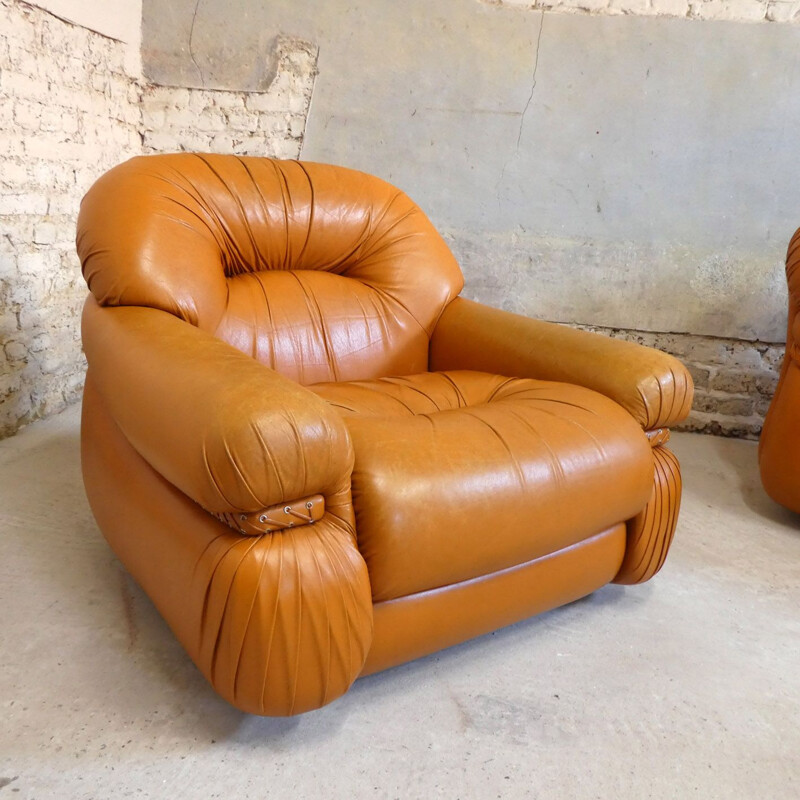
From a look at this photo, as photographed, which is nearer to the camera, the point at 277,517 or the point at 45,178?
the point at 277,517

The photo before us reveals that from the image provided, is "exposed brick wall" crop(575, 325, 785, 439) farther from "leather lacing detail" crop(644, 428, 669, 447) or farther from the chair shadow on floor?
"leather lacing detail" crop(644, 428, 669, 447)

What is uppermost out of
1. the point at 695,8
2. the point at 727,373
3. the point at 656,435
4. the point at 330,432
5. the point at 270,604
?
the point at 695,8

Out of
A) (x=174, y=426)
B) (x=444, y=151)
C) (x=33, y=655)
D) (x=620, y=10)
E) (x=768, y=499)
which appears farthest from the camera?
(x=444, y=151)

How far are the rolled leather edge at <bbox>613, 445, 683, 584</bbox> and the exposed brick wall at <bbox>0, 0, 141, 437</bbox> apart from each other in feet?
6.41

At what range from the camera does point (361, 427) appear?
1.29 m

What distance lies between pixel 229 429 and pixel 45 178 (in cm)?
194

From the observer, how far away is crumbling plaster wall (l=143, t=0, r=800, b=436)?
2.76 metres

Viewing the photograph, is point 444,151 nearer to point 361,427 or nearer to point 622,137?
point 622,137

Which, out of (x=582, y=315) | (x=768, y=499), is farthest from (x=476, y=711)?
(x=582, y=315)

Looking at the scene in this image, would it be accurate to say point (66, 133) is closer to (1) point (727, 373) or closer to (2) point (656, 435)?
(2) point (656, 435)

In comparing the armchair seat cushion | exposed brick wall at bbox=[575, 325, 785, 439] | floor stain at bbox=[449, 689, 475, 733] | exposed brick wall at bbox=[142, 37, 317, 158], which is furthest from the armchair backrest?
exposed brick wall at bbox=[575, 325, 785, 439]

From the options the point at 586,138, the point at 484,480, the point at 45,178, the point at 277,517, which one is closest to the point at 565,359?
the point at 484,480

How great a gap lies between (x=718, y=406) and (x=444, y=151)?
4.93 feet

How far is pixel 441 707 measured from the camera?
4.39 feet
